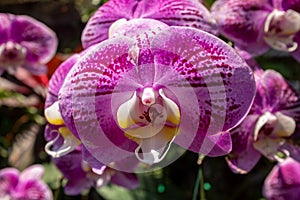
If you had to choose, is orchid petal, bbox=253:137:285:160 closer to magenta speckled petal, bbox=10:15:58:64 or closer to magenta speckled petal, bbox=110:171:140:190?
magenta speckled petal, bbox=110:171:140:190

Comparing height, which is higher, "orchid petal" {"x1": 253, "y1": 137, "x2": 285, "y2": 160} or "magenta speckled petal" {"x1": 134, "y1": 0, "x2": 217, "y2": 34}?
"magenta speckled petal" {"x1": 134, "y1": 0, "x2": 217, "y2": 34}

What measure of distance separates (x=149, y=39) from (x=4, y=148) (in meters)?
0.51

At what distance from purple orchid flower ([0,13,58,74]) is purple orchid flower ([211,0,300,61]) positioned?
1.01 ft

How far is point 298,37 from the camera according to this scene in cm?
70

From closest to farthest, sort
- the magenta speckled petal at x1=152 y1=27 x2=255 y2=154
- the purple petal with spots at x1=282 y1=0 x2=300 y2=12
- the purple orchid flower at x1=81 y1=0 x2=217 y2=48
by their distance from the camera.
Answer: the magenta speckled petal at x1=152 y1=27 x2=255 y2=154 → the purple orchid flower at x1=81 y1=0 x2=217 y2=48 → the purple petal with spots at x1=282 y1=0 x2=300 y2=12

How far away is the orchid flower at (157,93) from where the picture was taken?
19.2 inches

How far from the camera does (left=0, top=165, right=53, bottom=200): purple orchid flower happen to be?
32.3 inches

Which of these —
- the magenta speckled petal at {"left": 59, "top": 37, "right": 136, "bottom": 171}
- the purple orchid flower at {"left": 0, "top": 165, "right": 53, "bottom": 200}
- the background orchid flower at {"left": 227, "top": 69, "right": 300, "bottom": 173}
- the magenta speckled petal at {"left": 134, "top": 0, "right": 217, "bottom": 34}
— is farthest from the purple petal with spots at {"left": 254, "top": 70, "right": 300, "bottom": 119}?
the purple orchid flower at {"left": 0, "top": 165, "right": 53, "bottom": 200}

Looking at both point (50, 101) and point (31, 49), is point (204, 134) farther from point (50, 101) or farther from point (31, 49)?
point (31, 49)

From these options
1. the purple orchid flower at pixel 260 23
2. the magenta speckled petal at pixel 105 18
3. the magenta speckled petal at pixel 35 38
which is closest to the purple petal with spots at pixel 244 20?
the purple orchid flower at pixel 260 23

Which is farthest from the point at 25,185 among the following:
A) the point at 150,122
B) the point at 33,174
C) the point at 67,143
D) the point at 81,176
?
the point at 150,122

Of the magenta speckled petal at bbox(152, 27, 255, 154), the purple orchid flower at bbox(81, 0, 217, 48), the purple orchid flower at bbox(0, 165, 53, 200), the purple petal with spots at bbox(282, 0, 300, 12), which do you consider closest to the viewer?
the magenta speckled petal at bbox(152, 27, 255, 154)

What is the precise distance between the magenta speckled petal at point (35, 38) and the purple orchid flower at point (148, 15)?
0.25 m

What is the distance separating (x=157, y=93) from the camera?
511mm
